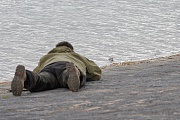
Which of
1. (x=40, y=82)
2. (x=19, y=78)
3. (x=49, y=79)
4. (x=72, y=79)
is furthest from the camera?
(x=49, y=79)

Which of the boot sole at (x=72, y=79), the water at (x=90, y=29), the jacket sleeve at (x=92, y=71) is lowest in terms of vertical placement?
the water at (x=90, y=29)

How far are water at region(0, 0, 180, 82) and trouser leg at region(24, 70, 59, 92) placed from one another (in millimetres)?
5695

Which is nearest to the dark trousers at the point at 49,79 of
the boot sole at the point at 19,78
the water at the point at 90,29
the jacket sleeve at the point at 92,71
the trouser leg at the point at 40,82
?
the trouser leg at the point at 40,82

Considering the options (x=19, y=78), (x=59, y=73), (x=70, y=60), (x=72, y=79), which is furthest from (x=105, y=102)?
(x=70, y=60)

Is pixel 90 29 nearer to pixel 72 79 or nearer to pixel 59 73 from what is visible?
pixel 59 73

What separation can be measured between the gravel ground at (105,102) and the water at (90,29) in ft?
19.8

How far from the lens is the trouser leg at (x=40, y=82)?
8.53 meters

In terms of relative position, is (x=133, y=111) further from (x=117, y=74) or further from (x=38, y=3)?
(x=38, y=3)

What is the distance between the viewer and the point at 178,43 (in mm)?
19953

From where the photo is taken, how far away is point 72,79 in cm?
845

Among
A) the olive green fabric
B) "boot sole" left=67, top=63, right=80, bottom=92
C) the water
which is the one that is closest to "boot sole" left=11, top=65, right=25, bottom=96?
"boot sole" left=67, top=63, right=80, bottom=92

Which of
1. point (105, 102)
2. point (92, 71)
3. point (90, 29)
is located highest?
point (105, 102)

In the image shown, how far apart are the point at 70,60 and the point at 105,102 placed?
1959mm

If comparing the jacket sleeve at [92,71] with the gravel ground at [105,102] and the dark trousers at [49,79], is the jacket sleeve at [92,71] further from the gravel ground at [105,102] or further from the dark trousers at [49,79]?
the dark trousers at [49,79]
